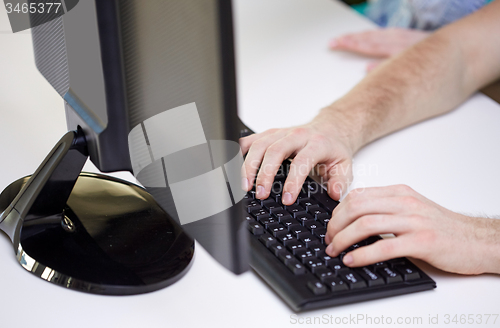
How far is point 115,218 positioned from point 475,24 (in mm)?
814

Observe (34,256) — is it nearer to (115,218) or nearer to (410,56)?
(115,218)

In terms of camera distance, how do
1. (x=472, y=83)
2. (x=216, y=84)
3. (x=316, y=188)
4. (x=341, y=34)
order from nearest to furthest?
(x=216, y=84)
(x=316, y=188)
(x=472, y=83)
(x=341, y=34)

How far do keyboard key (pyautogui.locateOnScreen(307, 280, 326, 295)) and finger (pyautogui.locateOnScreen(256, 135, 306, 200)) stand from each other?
0.54ft

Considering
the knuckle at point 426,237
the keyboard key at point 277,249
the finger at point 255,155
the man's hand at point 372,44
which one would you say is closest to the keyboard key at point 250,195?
the finger at point 255,155

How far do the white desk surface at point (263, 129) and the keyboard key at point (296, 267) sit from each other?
0.03 m

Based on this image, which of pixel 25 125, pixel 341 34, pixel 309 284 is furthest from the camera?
pixel 341 34

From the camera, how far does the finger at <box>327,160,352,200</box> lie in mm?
706

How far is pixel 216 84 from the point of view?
0.42 meters

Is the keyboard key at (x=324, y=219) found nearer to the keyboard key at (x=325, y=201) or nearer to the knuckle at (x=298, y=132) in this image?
the keyboard key at (x=325, y=201)

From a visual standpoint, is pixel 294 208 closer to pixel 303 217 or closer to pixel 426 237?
pixel 303 217

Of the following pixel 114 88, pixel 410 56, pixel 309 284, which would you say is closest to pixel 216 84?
pixel 114 88

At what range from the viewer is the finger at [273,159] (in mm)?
676

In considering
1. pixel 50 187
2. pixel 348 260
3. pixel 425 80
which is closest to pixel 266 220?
pixel 348 260

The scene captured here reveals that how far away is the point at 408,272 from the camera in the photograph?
22.0 inches
